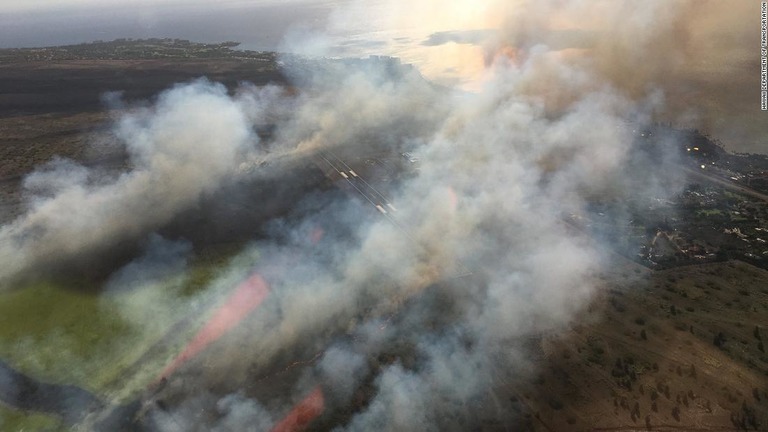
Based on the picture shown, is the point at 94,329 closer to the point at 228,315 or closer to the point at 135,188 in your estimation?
the point at 228,315

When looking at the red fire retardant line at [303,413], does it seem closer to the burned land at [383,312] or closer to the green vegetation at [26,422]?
the burned land at [383,312]

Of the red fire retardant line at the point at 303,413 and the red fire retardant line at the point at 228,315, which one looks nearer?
the red fire retardant line at the point at 303,413

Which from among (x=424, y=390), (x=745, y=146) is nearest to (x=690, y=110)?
(x=745, y=146)

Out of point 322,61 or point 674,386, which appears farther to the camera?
point 322,61

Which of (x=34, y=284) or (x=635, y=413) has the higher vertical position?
(x=34, y=284)

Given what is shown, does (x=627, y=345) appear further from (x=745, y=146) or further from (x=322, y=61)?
(x=322, y=61)

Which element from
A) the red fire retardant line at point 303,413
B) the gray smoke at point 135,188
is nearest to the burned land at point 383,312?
the red fire retardant line at point 303,413
